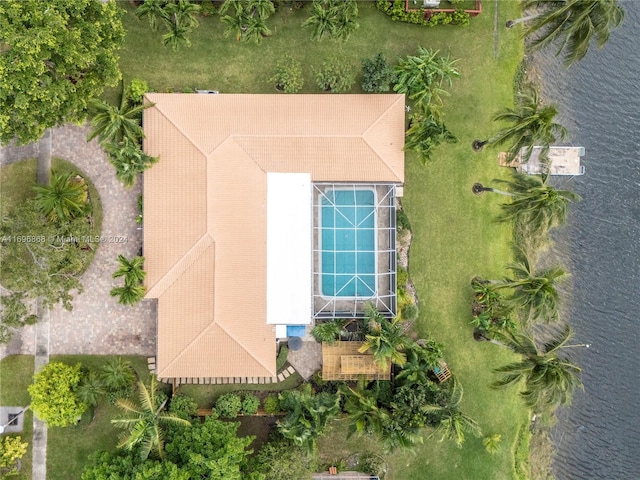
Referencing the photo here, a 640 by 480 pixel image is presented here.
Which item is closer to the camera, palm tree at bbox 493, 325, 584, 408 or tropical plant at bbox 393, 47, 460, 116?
palm tree at bbox 493, 325, 584, 408

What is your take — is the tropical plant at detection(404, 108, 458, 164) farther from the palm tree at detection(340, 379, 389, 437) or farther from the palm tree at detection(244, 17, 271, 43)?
the palm tree at detection(340, 379, 389, 437)

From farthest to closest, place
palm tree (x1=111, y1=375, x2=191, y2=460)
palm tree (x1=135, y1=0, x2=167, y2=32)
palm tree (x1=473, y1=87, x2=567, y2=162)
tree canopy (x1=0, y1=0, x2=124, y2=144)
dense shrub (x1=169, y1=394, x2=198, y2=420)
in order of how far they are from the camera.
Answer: dense shrub (x1=169, y1=394, x2=198, y2=420) → palm tree (x1=135, y1=0, x2=167, y2=32) → palm tree (x1=473, y1=87, x2=567, y2=162) → palm tree (x1=111, y1=375, x2=191, y2=460) → tree canopy (x1=0, y1=0, x2=124, y2=144)

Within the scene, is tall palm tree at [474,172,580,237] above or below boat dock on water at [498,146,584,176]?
below

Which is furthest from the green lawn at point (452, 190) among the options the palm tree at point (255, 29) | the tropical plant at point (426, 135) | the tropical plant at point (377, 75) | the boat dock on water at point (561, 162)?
the tropical plant at point (426, 135)

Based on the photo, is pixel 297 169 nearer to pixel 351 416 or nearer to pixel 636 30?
pixel 351 416

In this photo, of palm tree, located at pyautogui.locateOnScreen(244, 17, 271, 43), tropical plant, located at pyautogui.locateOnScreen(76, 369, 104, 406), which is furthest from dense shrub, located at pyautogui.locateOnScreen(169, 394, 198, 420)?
palm tree, located at pyautogui.locateOnScreen(244, 17, 271, 43)

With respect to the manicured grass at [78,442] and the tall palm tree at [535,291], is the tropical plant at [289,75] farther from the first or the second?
the manicured grass at [78,442]
